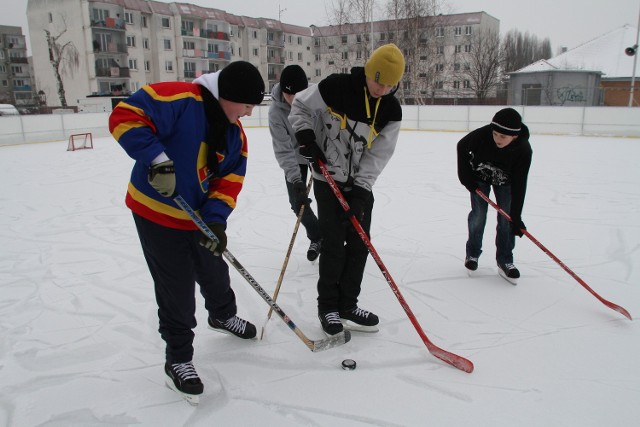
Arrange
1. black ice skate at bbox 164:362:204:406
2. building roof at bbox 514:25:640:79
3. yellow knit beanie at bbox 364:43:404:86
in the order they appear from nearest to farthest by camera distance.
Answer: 1. black ice skate at bbox 164:362:204:406
2. yellow knit beanie at bbox 364:43:404:86
3. building roof at bbox 514:25:640:79

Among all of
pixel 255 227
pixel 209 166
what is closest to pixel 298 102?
pixel 209 166

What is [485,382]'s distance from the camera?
2018 mm

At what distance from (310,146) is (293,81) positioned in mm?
864

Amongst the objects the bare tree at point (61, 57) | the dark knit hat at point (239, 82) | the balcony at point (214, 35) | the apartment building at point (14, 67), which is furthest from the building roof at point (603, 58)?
the apartment building at point (14, 67)

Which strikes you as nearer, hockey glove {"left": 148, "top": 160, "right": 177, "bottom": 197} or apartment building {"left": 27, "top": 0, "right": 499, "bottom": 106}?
hockey glove {"left": 148, "top": 160, "right": 177, "bottom": 197}

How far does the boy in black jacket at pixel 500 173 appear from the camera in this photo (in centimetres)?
284

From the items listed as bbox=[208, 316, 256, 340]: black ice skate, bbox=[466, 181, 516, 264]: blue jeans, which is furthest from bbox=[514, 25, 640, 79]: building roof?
bbox=[208, 316, 256, 340]: black ice skate

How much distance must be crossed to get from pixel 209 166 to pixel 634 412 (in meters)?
1.95

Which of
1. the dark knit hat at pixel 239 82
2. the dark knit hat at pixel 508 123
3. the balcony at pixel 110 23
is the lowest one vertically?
the dark knit hat at pixel 508 123

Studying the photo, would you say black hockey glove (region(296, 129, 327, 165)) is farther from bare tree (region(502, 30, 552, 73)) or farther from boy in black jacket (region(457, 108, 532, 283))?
bare tree (region(502, 30, 552, 73))

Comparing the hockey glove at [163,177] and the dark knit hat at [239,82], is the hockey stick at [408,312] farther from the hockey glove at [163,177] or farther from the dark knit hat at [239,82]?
the hockey glove at [163,177]

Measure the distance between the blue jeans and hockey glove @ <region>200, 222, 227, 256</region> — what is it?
1.97 m

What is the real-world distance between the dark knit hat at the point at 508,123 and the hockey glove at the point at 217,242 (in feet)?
5.94

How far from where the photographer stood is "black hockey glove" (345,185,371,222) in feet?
7.61
